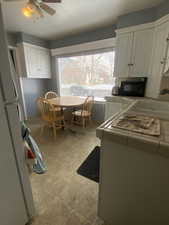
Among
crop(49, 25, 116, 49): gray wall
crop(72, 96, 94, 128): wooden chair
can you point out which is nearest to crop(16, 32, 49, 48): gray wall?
crop(49, 25, 116, 49): gray wall

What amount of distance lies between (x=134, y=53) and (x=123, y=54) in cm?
22

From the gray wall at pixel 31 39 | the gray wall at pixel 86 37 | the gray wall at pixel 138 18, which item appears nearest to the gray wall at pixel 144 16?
the gray wall at pixel 138 18

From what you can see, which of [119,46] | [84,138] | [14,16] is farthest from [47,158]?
[14,16]

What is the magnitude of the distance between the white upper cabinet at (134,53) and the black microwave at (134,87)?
0.13 m

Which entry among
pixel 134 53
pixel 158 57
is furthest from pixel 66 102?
pixel 158 57

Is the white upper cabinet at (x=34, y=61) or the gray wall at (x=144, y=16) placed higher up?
the gray wall at (x=144, y=16)

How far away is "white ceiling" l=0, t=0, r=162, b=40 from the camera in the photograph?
207 centimetres

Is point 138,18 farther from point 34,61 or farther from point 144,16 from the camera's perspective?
point 34,61

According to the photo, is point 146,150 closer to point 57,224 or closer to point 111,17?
point 57,224

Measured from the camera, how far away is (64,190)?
1510 mm

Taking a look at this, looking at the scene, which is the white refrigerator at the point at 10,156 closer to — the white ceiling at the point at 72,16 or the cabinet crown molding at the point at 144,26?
the white ceiling at the point at 72,16

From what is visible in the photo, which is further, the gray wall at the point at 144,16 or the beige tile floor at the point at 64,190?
the gray wall at the point at 144,16

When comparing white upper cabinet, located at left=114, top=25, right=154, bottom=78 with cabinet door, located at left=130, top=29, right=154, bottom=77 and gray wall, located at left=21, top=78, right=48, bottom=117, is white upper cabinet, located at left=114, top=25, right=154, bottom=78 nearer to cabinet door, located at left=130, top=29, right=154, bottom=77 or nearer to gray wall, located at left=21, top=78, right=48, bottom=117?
cabinet door, located at left=130, top=29, right=154, bottom=77

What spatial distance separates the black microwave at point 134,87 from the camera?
253 cm
